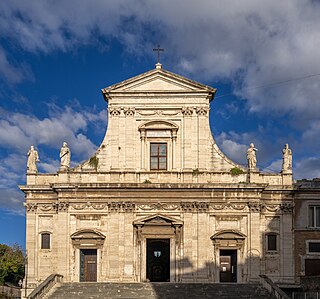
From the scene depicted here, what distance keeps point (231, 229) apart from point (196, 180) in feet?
11.3

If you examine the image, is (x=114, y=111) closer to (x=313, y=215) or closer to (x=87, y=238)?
(x=87, y=238)

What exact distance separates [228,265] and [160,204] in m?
5.31

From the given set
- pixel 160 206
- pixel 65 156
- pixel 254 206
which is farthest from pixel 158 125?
pixel 254 206

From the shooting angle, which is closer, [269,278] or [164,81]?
[269,278]

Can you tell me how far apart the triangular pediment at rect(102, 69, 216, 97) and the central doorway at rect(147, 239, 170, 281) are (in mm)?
9390

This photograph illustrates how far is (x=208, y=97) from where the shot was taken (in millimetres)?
36000

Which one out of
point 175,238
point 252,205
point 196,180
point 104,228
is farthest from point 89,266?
point 252,205

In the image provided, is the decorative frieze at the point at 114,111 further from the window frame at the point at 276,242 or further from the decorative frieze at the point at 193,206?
the window frame at the point at 276,242

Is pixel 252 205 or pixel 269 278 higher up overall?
pixel 252 205

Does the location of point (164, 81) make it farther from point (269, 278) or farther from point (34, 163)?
point (269, 278)

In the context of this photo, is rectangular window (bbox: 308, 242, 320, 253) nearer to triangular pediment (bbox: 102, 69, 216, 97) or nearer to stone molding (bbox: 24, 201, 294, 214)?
stone molding (bbox: 24, 201, 294, 214)

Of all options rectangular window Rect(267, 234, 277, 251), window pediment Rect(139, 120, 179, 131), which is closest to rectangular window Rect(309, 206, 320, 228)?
rectangular window Rect(267, 234, 277, 251)

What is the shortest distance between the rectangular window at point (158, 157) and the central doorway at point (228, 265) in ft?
20.0

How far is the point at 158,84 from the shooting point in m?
36.3
